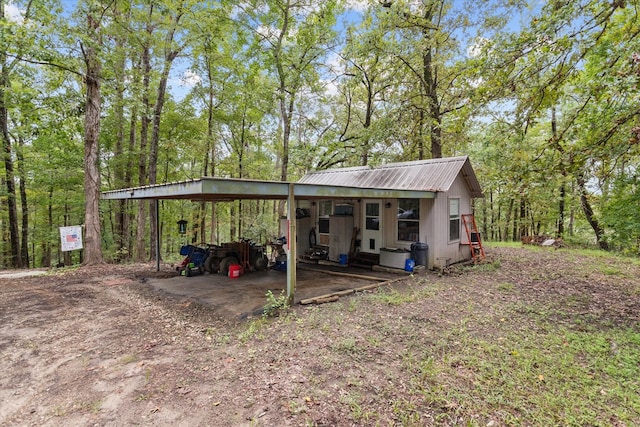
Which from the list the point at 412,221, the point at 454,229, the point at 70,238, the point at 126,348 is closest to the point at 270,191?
the point at 126,348

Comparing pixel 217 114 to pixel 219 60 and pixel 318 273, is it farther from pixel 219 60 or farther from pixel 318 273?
pixel 318 273

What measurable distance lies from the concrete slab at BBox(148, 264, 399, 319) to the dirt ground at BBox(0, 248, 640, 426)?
41 mm

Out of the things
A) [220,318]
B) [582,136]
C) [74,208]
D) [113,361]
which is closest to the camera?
[113,361]

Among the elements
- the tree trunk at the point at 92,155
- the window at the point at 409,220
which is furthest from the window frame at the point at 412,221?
the tree trunk at the point at 92,155

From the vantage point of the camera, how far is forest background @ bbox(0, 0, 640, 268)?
474cm

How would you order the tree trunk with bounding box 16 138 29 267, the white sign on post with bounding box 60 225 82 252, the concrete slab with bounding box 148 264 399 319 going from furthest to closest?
the tree trunk with bounding box 16 138 29 267, the white sign on post with bounding box 60 225 82 252, the concrete slab with bounding box 148 264 399 319

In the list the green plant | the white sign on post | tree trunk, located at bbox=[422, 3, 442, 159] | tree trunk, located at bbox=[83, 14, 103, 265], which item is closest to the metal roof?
tree trunk, located at bbox=[422, 3, 442, 159]

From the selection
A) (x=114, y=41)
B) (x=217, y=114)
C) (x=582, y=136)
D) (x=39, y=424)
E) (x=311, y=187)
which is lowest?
(x=39, y=424)

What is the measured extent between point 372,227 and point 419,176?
198cm

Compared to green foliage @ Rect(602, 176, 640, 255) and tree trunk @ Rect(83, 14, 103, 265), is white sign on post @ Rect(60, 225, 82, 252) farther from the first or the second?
green foliage @ Rect(602, 176, 640, 255)

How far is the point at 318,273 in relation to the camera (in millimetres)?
8000

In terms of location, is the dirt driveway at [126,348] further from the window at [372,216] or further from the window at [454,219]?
the window at [454,219]

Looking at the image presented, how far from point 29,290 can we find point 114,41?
8.78 meters

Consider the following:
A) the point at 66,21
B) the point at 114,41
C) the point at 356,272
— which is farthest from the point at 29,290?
the point at 114,41
